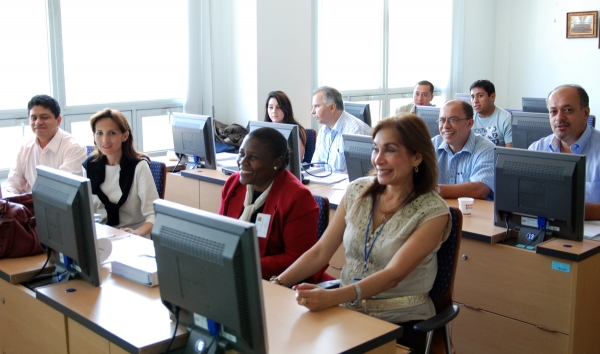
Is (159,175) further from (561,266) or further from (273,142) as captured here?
(561,266)

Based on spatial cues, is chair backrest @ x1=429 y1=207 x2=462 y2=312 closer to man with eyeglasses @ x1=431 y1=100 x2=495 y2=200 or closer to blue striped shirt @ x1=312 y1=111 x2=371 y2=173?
man with eyeglasses @ x1=431 y1=100 x2=495 y2=200

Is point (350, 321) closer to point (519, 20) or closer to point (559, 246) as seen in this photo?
point (559, 246)

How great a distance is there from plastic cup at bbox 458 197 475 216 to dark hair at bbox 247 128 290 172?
1.05 meters

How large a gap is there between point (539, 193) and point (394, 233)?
87 centimetres

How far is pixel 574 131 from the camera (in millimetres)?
3508

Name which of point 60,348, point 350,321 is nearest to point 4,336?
point 60,348

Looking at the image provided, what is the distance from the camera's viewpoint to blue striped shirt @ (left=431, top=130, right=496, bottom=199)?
363cm

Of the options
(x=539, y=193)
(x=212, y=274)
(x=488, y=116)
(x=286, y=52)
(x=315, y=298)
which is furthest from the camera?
(x=286, y=52)

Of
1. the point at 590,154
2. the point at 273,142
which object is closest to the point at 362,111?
the point at 590,154

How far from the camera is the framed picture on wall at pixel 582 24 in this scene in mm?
8211

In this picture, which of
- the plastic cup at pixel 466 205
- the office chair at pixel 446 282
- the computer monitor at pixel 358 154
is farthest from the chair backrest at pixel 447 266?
the computer monitor at pixel 358 154

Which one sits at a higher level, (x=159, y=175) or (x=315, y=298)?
(x=159, y=175)

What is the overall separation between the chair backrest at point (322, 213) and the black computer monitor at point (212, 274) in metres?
1.11

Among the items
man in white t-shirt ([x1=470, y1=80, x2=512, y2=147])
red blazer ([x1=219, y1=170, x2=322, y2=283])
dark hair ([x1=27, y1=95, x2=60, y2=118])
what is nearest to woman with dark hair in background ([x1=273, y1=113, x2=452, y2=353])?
red blazer ([x1=219, y1=170, x2=322, y2=283])
